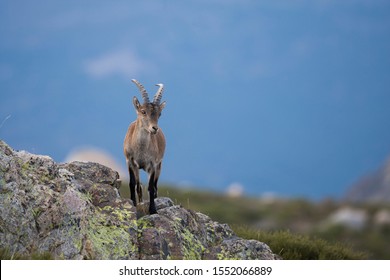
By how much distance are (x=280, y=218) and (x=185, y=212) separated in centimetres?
3598

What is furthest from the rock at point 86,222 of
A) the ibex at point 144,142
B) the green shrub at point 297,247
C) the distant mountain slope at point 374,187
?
the distant mountain slope at point 374,187

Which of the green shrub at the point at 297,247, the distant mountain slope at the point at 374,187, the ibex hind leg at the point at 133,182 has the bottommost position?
the green shrub at the point at 297,247

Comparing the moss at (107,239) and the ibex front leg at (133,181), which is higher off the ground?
the ibex front leg at (133,181)

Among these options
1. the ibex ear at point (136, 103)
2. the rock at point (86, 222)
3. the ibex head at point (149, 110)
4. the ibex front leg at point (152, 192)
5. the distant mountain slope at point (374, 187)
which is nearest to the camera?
the rock at point (86, 222)

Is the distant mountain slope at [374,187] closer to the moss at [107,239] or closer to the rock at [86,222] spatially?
the rock at [86,222]

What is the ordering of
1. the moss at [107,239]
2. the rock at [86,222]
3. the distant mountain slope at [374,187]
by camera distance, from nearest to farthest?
the rock at [86,222] → the moss at [107,239] → the distant mountain slope at [374,187]

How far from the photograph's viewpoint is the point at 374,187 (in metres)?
153

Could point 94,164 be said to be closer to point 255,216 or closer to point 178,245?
point 178,245

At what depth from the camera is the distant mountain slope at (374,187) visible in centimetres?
14236

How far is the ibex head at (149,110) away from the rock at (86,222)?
5.24 feet

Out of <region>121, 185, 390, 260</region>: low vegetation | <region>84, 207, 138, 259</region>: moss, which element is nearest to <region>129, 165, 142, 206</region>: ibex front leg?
<region>84, 207, 138, 259</region>: moss

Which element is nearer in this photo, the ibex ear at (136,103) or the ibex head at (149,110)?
the ibex head at (149,110)

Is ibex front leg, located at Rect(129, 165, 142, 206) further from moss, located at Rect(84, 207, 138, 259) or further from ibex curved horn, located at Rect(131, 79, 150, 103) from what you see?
moss, located at Rect(84, 207, 138, 259)
